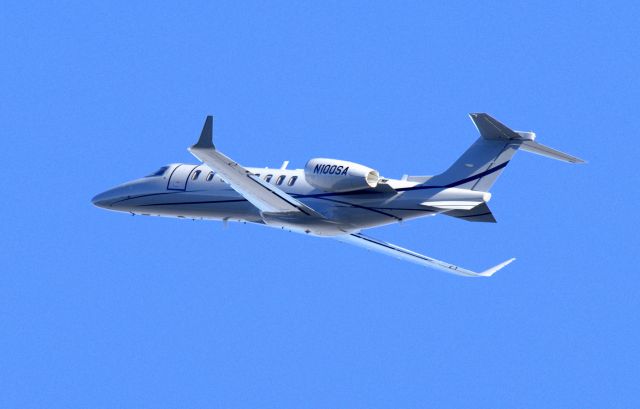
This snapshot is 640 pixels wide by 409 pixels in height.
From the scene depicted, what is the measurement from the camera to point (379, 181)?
1451 inches

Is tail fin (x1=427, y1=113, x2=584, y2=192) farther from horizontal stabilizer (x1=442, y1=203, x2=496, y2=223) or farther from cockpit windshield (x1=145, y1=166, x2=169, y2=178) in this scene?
cockpit windshield (x1=145, y1=166, x2=169, y2=178)

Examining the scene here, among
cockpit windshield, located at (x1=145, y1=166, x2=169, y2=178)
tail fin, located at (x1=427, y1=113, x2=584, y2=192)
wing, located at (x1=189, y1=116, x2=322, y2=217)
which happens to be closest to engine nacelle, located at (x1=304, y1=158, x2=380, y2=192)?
wing, located at (x1=189, y1=116, x2=322, y2=217)

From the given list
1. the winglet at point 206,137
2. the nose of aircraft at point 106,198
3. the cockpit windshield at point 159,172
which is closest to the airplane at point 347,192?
the winglet at point 206,137

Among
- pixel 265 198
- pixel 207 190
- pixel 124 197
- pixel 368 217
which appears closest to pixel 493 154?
pixel 368 217

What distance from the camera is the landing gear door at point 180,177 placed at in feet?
137

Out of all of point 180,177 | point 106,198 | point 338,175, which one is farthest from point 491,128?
point 106,198

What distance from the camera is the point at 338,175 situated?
37000mm

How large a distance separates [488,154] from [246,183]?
280 inches

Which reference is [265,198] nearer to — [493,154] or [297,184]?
A: [297,184]

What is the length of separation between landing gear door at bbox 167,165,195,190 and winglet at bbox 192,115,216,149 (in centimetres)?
639

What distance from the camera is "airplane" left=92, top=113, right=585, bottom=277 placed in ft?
117

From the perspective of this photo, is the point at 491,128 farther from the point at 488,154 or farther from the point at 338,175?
the point at 338,175

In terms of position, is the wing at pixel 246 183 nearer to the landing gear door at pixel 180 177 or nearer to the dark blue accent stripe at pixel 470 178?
the dark blue accent stripe at pixel 470 178

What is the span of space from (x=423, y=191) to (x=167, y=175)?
33.5 feet
